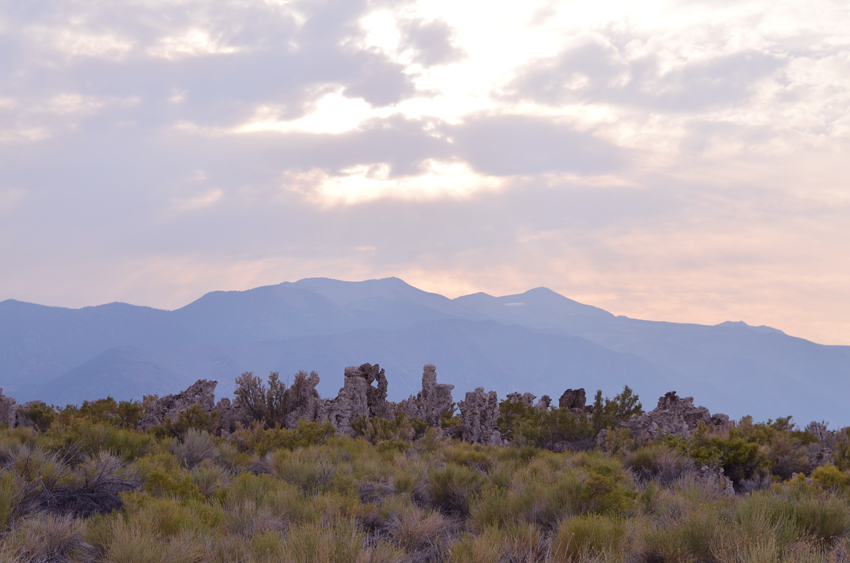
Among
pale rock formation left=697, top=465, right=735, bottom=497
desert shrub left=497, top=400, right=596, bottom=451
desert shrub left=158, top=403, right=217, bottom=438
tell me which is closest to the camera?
pale rock formation left=697, top=465, right=735, bottom=497

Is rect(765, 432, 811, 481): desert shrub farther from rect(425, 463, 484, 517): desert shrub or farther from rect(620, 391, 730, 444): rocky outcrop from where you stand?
rect(425, 463, 484, 517): desert shrub

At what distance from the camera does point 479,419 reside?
1719cm

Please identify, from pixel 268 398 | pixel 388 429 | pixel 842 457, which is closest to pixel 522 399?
pixel 388 429

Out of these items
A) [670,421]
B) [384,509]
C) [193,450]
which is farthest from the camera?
[670,421]

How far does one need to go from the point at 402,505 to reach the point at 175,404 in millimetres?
12552

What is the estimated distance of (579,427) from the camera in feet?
49.5

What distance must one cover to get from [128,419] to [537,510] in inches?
575

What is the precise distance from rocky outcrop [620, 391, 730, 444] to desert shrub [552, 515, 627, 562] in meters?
8.06

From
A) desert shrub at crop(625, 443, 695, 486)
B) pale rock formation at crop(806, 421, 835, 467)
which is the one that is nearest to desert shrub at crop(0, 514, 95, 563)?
desert shrub at crop(625, 443, 695, 486)

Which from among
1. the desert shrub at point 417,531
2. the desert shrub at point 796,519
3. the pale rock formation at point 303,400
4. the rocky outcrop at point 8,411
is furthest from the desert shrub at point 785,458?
the rocky outcrop at point 8,411

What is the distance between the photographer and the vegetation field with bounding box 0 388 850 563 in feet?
17.2

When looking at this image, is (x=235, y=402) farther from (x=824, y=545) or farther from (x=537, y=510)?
(x=824, y=545)

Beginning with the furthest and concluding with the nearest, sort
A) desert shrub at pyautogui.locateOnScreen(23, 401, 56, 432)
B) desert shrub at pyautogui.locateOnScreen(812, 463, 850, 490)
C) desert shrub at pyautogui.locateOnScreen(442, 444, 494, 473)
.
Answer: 1. desert shrub at pyautogui.locateOnScreen(23, 401, 56, 432)
2. desert shrub at pyautogui.locateOnScreen(442, 444, 494, 473)
3. desert shrub at pyautogui.locateOnScreen(812, 463, 850, 490)

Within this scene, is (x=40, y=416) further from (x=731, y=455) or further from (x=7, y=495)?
(x=731, y=455)
